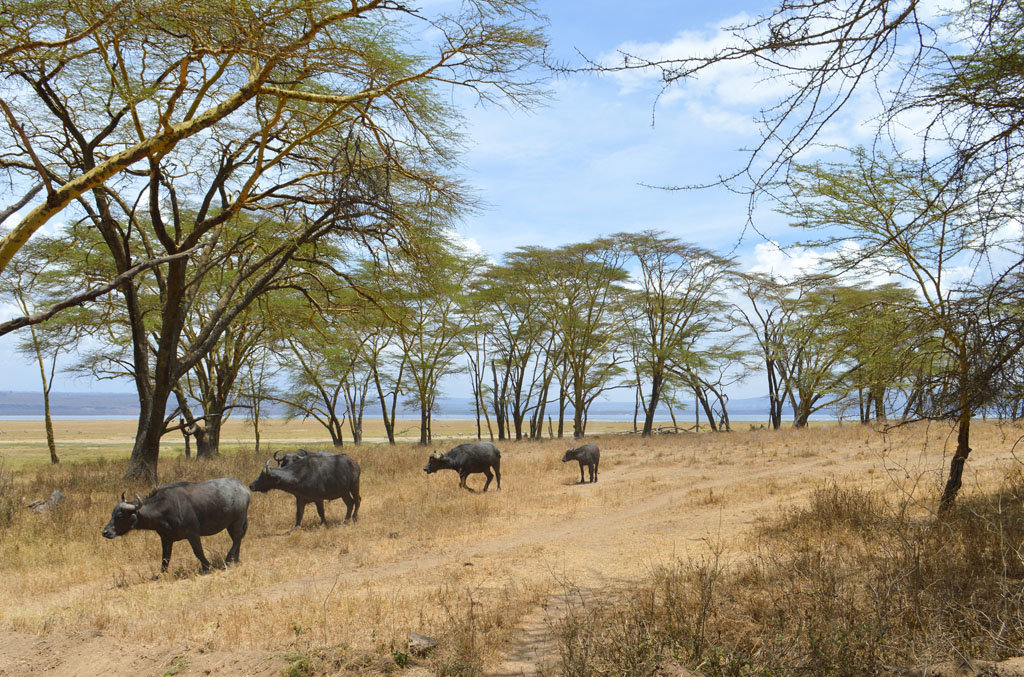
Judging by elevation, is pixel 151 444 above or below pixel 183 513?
above

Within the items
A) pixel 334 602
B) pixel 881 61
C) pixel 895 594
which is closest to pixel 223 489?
pixel 334 602

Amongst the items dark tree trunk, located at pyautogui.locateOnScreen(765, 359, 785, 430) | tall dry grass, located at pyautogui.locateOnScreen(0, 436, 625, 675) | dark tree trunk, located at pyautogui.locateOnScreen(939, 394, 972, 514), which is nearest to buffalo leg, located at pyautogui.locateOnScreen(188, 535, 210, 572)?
tall dry grass, located at pyautogui.locateOnScreen(0, 436, 625, 675)

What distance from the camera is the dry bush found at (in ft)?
12.7

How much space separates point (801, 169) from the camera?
11.6 metres

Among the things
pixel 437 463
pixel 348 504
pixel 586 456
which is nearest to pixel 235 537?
pixel 348 504

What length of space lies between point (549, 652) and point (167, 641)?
324 cm

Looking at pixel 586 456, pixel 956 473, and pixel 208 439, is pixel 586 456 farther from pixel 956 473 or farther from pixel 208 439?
pixel 208 439

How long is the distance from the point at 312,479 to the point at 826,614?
321 inches

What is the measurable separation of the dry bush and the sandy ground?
520 mm

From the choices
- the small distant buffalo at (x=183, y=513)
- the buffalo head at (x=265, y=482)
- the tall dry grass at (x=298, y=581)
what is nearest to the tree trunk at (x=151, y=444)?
the tall dry grass at (x=298, y=581)

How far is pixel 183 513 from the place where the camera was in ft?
25.3

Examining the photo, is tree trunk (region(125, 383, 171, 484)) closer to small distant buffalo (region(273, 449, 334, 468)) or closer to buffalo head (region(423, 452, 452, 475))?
small distant buffalo (region(273, 449, 334, 468))

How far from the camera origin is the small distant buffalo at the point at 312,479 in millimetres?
10094

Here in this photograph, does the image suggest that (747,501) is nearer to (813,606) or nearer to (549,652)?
(813,606)
